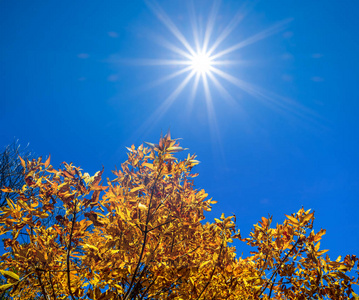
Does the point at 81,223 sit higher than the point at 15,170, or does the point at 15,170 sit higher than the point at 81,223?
the point at 15,170

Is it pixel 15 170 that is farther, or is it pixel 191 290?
pixel 15 170

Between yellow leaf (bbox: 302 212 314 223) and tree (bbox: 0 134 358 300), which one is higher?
yellow leaf (bbox: 302 212 314 223)

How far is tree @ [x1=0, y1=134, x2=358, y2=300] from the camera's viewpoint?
174 cm

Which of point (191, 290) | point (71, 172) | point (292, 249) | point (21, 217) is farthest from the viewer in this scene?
A: point (191, 290)

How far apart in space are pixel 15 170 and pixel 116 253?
1188 centimetres

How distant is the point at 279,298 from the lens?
10.3ft

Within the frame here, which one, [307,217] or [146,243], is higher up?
[307,217]

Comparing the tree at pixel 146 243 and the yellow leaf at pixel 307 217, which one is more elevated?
the yellow leaf at pixel 307 217

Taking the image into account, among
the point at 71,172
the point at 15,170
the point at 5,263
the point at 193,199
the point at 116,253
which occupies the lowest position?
the point at 5,263

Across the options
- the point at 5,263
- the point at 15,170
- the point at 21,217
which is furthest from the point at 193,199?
the point at 15,170

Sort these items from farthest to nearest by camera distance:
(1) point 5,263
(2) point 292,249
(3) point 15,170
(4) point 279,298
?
1. (3) point 15,170
2. (4) point 279,298
3. (2) point 292,249
4. (1) point 5,263

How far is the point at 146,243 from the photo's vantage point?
1.88 m

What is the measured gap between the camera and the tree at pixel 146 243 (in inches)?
68.5

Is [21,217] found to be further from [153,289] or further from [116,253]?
[153,289]
